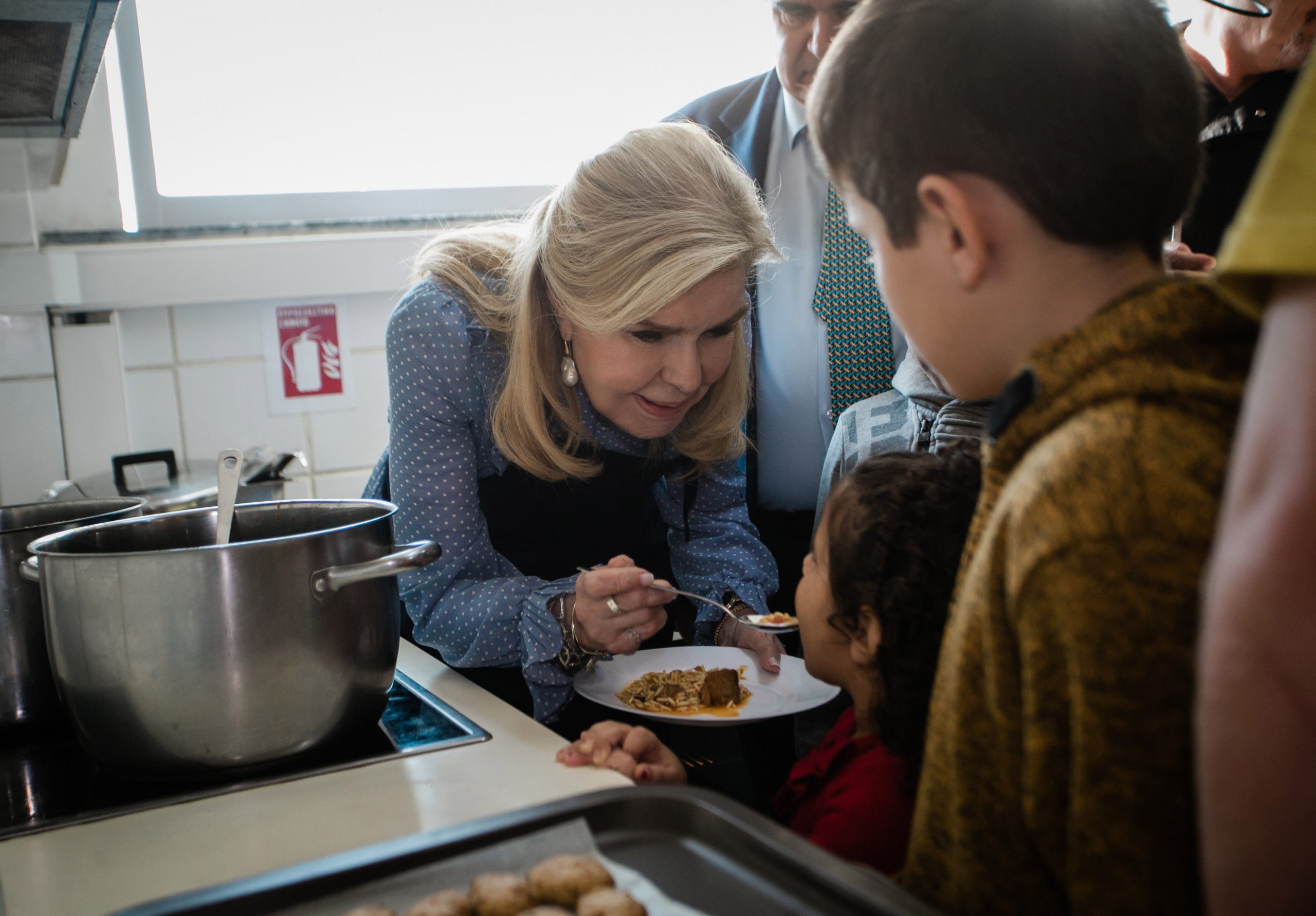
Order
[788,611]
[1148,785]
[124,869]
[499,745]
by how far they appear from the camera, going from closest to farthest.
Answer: [1148,785]
[124,869]
[499,745]
[788,611]

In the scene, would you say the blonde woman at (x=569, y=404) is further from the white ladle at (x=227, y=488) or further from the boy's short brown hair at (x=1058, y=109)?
the boy's short brown hair at (x=1058, y=109)

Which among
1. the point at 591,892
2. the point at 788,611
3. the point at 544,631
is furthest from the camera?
the point at 788,611

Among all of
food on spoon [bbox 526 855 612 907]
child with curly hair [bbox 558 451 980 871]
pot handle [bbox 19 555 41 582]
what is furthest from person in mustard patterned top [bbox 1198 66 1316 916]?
pot handle [bbox 19 555 41 582]

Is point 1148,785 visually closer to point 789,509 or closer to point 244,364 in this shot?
point 789,509

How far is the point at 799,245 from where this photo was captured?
1841mm

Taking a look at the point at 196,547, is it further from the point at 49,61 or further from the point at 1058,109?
the point at 1058,109

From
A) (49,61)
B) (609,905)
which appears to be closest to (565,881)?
(609,905)

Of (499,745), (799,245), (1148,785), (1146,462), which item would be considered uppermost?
(799,245)

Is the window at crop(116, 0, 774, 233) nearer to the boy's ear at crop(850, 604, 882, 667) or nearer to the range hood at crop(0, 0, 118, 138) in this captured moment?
the range hood at crop(0, 0, 118, 138)

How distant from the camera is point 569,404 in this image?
4.91ft

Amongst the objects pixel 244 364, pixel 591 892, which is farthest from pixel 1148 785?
pixel 244 364

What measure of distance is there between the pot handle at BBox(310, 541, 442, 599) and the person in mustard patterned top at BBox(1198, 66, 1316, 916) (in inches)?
24.1

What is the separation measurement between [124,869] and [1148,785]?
26.5 inches

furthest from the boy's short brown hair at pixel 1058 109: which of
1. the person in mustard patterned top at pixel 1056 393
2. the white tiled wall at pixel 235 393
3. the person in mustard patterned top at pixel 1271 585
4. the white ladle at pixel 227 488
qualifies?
the white tiled wall at pixel 235 393
